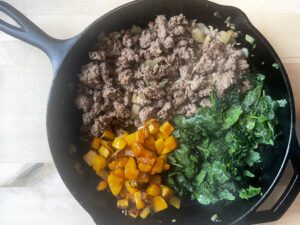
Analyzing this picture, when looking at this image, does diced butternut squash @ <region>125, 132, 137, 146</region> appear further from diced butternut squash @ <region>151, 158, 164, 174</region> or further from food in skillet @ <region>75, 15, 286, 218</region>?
diced butternut squash @ <region>151, 158, 164, 174</region>

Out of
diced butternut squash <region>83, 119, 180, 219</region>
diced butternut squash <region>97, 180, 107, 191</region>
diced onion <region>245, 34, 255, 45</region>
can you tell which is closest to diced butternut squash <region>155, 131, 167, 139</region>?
diced butternut squash <region>83, 119, 180, 219</region>

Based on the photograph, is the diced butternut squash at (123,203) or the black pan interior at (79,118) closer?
the black pan interior at (79,118)

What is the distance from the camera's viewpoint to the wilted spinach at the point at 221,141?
1908mm

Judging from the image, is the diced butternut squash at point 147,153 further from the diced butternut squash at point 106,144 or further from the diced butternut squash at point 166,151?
the diced butternut squash at point 106,144

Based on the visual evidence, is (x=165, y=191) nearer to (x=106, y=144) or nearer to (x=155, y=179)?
(x=155, y=179)

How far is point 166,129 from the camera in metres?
1.88

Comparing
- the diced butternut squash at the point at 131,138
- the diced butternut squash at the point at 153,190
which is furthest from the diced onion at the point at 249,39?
the diced butternut squash at the point at 153,190

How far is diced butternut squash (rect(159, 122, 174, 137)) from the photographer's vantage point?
1875mm

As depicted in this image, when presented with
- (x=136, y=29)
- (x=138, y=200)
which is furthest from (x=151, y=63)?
(x=138, y=200)

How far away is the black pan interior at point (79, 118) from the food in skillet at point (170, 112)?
0.04 m

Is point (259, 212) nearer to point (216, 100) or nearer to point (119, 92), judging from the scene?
point (216, 100)

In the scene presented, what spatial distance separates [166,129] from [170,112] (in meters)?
0.08

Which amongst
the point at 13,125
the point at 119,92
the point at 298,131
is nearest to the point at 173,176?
the point at 119,92

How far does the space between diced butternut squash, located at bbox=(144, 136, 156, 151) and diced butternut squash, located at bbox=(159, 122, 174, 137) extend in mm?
55
